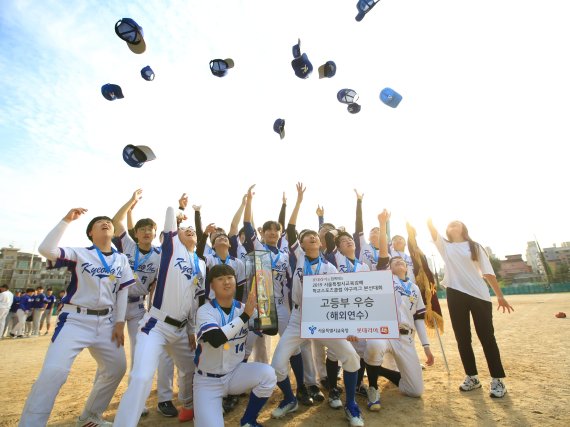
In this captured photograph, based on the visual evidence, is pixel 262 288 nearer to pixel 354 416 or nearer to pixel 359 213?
pixel 354 416

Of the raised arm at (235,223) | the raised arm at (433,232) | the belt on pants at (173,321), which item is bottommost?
the belt on pants at (173,321)

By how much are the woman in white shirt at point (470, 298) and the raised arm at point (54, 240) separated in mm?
6234

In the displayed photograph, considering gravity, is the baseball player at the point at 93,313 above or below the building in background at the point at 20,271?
below

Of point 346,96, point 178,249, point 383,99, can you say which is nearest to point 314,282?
point 178,249

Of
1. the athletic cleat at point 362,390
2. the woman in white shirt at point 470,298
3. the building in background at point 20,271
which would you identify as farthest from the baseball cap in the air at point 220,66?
the building in background at point 20,271

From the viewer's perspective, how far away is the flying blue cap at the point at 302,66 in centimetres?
854

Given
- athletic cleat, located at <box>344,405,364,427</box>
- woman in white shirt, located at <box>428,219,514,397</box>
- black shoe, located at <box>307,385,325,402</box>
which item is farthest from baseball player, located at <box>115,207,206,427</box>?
woman in white shirt, located at <box>428,219,514,397</box>

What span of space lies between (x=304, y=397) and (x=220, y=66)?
8.02m

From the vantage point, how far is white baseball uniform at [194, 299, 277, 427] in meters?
3.97

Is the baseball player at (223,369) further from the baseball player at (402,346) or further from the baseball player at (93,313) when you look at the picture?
the baseball player at (402,346)

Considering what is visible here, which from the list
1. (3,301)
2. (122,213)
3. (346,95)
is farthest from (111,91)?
(3,301)

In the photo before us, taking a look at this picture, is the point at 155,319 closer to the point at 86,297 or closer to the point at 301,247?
the point at 86,297

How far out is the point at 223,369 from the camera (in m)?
4.14

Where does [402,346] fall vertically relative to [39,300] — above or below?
below
